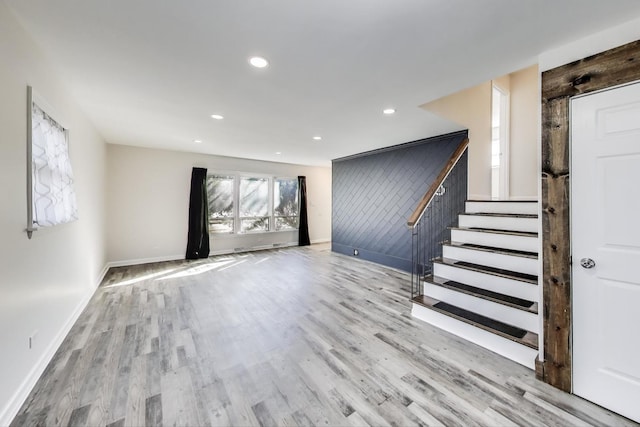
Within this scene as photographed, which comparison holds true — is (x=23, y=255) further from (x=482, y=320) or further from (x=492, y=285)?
(x=492, y=285)

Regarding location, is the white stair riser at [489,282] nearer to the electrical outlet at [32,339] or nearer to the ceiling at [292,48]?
the ceiling at [292,48]

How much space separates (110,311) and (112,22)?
9.84 ft

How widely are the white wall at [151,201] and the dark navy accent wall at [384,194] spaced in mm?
2782

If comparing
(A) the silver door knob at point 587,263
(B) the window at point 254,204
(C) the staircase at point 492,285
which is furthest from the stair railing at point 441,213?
(B) the window at point 254,204

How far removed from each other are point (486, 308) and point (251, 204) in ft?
18.6

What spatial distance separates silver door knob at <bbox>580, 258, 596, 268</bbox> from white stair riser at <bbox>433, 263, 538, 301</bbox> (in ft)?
2.30

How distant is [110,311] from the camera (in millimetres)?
2979

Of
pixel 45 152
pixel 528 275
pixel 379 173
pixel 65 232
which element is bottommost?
pixel 528 275

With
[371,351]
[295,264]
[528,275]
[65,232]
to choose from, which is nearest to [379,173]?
[295,264]

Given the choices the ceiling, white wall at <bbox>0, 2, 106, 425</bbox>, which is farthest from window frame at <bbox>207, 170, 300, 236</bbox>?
white wall at <bbox>0, 2, 106, 425</bbox>

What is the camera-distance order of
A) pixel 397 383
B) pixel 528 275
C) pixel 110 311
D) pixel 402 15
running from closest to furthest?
pixel 402 15
pixel 397 383
pixel 528 275
pixel 110 311

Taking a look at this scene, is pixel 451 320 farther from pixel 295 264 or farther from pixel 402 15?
pixel 295 264

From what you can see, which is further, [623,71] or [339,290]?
[339,290]

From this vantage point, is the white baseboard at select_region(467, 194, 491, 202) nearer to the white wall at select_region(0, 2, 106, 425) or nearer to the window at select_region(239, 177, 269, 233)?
the white wall at select_region(0, 2, 106, 425)
